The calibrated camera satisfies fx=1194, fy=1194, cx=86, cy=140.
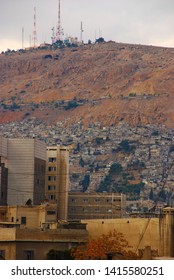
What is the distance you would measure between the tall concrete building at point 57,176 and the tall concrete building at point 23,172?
965 cm

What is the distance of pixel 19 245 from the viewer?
2459 inches

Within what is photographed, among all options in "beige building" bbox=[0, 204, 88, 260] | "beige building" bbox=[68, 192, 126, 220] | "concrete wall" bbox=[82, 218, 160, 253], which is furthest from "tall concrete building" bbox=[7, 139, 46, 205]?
"beige building" bbox=[0, 204, 88, 260]

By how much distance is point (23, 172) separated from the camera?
129 meters

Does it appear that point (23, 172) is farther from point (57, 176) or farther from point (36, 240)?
point (36, 240)

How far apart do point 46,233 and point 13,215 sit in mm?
26541

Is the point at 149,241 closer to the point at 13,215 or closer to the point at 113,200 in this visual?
the point at 13,215

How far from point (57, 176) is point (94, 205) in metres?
23.0

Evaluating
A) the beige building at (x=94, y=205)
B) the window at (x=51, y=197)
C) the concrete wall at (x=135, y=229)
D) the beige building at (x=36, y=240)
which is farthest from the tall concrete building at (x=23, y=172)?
the beige building at (x=36, y=240)

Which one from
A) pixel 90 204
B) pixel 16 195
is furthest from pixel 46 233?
pixel 90 204

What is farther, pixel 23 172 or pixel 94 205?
pixel 94 205

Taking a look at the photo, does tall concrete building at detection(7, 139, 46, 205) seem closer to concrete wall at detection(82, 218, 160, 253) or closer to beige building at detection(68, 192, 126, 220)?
beige building at detection(68, 192, 126, 220)

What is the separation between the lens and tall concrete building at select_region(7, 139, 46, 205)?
414 feet

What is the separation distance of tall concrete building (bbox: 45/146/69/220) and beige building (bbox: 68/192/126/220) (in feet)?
30.4

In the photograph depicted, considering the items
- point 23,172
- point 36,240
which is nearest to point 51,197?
point 23,172
